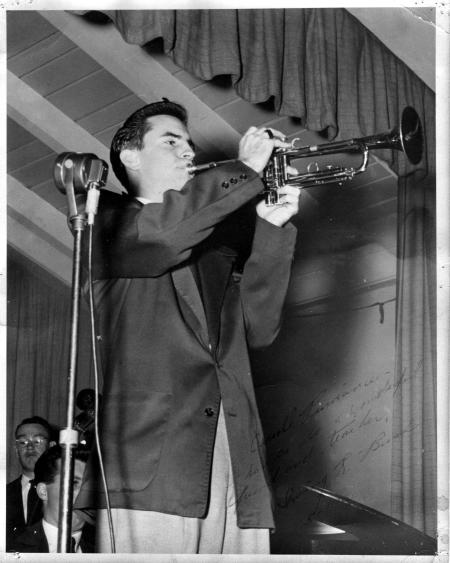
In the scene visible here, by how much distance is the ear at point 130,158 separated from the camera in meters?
2.31

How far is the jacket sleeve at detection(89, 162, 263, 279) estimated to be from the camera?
6.97 feet

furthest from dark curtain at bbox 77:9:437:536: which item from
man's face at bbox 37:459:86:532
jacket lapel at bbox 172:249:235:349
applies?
man's face at bbox 37:459:86:532

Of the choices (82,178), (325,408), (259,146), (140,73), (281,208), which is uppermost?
(140,73)

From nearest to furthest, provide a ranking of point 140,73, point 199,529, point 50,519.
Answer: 1. point 199,529
2. point 50,519
3. point 140,73

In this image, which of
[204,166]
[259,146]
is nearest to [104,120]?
[204,166]

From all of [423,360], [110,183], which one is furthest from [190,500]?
[110,183]

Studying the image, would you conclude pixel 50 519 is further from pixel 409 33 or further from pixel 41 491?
pixel 409 33

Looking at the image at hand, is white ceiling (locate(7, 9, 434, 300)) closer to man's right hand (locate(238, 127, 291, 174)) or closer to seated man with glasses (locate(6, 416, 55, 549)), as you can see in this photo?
man's right hand (locate(238, 127, 291, 174))

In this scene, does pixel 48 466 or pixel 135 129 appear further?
pixel 135 129

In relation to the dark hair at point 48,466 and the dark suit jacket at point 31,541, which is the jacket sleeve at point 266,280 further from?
the dark suit jacket at point 31,541

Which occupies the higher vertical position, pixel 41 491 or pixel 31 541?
pixel 41 491

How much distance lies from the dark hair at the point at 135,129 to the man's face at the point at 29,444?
0.63 m

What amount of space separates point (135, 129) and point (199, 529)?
3.22ft

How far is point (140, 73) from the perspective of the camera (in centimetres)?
238
